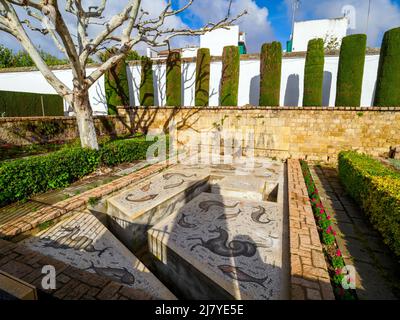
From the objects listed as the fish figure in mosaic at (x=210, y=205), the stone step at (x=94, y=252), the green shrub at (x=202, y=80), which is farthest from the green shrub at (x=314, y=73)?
the stone step at (x=94, y=252)

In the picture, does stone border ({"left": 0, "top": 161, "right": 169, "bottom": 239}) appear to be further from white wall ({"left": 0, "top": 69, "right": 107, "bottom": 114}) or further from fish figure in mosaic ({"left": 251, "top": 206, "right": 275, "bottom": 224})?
white wall ({"left": 0, "top": 69, "right": 107, "bottom": 114})

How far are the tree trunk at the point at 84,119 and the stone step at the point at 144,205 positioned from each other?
8.11 feet

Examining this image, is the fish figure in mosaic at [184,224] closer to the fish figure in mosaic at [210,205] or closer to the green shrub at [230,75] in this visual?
the fish figure in mosaic at [210,205]

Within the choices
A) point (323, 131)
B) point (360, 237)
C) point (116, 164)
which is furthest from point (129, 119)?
point (360, 237)

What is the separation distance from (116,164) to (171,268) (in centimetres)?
492

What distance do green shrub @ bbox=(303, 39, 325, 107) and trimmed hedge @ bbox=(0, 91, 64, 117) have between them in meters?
14.6

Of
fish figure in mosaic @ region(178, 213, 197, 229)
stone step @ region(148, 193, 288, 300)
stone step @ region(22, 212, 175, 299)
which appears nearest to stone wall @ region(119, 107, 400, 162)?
stone step @ region(148, 193, 288, 300)

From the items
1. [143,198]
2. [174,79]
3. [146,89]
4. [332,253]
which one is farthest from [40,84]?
[332,253]

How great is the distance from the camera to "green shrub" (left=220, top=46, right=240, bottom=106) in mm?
9812

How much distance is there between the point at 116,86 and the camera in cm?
1198

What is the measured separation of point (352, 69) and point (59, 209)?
10.5 meters

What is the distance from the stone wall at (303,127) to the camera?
8.02 meters

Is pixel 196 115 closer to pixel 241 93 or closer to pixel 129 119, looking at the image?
pixel 241 93
